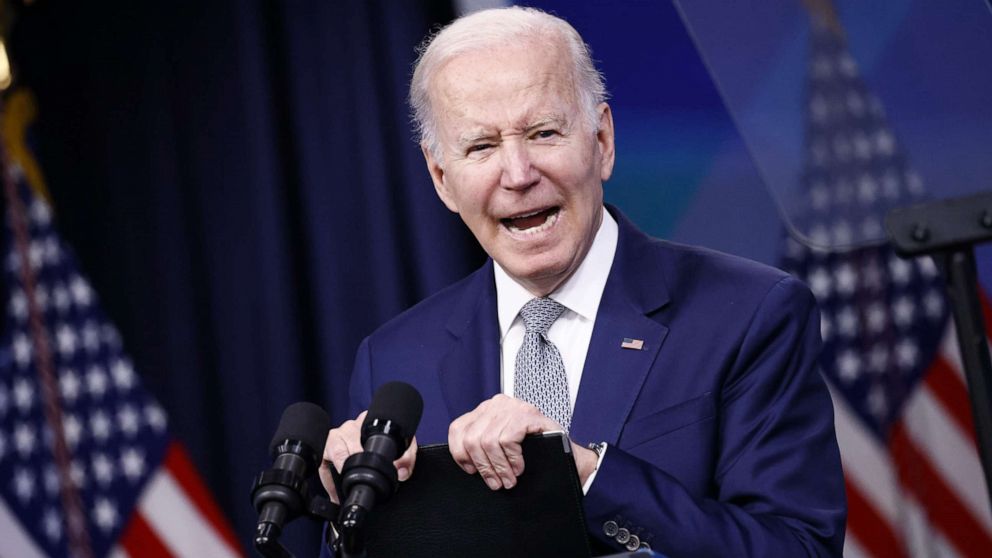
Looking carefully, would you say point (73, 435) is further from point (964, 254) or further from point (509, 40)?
point (964, 254)

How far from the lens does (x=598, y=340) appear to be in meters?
2.10

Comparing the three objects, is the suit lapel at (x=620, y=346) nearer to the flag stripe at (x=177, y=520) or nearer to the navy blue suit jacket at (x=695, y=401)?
the navy blue suit jacket at (x=695, y=401)

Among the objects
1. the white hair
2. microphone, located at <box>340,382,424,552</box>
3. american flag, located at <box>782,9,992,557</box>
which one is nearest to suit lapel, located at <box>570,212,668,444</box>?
the white hair

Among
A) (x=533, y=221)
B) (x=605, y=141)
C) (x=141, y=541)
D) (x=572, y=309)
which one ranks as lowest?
(x=141, y=541)

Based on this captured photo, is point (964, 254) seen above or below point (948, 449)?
above

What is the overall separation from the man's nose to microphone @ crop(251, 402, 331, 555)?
65 cm

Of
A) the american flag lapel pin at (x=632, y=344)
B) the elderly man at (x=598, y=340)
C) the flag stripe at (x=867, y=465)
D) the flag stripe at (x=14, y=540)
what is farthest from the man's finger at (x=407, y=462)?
the flag stripe at (x=14, y=540)

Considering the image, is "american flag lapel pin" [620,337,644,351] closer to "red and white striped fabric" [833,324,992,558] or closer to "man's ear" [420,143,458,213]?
"man's ear" [420,143,458,213]

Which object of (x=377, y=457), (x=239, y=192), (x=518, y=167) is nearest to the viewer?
(x=377, y=457)

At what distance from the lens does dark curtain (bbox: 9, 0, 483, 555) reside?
350 cm

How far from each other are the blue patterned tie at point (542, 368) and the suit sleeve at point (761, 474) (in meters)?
0.27

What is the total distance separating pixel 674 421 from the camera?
2.00m

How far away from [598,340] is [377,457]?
709 millimetres

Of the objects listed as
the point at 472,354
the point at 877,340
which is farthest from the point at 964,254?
the point at 877,340
